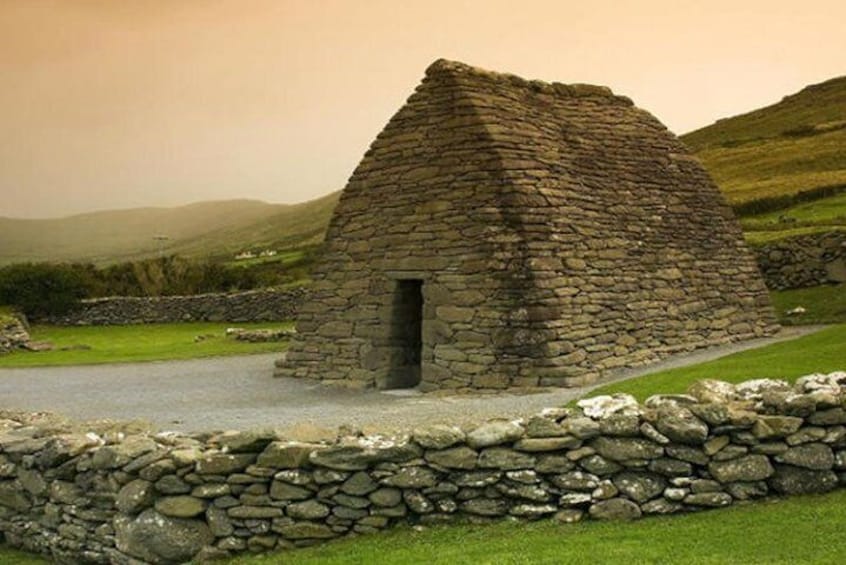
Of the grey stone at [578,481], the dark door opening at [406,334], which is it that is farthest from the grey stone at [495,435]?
the dark door opening at [406,334]

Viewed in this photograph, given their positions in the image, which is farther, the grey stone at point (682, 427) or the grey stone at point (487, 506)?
the grey stone at point (487, 506)

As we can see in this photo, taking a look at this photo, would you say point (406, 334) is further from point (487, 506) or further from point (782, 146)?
point (782, 146)

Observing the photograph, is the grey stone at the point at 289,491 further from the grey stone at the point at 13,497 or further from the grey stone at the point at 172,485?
the grey stone at the point at 13,497

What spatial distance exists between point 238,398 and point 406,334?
3.81m

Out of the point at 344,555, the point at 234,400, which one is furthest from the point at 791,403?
the point at 234,400

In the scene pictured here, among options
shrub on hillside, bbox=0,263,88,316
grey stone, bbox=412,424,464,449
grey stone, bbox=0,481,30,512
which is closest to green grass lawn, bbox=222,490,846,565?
grey stone, bbox=412,424,464,449

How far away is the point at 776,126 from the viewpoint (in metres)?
81.2

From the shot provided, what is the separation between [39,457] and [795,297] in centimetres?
2484

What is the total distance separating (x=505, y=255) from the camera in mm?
17109

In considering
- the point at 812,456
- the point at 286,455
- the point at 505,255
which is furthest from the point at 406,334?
the point at 812,456

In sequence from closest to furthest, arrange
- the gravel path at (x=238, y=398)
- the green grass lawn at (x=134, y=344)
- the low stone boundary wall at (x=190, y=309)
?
the gravel path at (x=238, y=398)
the green grass lawn at (x=134, y=344)
the low stone boundary wall at (x=190, y=309)

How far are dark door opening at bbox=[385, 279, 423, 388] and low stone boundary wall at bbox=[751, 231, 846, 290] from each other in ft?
56.0

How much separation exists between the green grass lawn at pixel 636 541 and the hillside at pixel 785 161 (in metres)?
27.4

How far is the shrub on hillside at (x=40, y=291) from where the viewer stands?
41.8 metres
